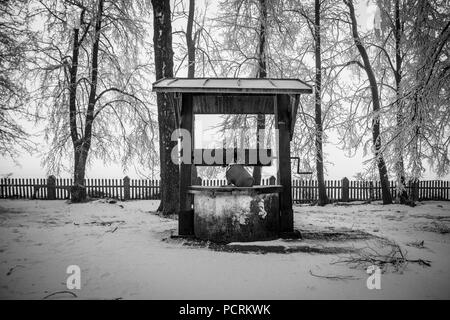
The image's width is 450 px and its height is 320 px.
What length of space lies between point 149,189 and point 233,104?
1043 cm

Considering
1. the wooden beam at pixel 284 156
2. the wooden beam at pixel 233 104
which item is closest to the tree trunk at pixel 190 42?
the wooden beam at pixel 233 104

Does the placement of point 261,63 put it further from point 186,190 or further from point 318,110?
point 186,190

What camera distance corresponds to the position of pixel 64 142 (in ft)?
36.6

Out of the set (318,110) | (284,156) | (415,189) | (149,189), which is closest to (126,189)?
(149,189)

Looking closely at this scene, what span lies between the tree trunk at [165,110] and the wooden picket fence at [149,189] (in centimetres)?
708

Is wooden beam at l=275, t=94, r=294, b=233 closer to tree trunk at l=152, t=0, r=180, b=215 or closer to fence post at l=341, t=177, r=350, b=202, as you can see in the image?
tree trunk at l=152, t=0, r=180, b=215

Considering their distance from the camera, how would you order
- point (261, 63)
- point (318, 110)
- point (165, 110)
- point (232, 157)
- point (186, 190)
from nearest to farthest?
point (186, 190), point (232, 157), point (165, 110), point (261, 63), point (318, 110)

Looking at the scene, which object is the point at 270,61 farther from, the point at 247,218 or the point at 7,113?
the point at 7,113

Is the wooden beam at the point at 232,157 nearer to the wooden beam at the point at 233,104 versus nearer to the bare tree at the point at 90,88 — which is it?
the wooden beam at the point at 233,104

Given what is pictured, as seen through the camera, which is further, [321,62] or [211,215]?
[321,62]

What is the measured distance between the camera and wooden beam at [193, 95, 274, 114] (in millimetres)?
5920

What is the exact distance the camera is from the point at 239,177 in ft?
16.8
